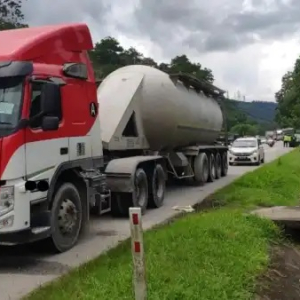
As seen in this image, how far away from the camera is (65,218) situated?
26.6 ft

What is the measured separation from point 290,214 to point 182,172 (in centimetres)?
704

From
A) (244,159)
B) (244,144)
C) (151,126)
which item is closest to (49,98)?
(151,126)

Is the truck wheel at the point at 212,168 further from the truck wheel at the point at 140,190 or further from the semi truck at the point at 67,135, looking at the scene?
the truck wheel at the point at 140,190

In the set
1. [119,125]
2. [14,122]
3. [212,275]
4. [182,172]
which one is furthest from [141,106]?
[212,275]

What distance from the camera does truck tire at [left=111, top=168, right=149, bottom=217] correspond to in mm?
11094

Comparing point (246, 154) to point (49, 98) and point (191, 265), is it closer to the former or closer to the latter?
point (49, 98)

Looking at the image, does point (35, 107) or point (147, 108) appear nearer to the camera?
point (35, 107)

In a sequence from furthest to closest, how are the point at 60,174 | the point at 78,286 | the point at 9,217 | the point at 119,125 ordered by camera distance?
the point at 119,125 → the point at 60,174 → the point at 9,217 → the point at 78,286

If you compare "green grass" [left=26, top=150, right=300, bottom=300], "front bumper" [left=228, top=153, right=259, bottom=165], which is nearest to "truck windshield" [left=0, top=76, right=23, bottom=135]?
"green grass" [left=26, top=150, right=300, bottom=300]

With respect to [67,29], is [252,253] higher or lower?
lower

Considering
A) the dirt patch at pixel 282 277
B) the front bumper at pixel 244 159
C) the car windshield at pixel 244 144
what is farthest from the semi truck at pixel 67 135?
the car windshield at pixel 244 144

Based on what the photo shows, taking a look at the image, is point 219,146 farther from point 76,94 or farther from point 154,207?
point 76,94

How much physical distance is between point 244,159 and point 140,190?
18833 millimetres

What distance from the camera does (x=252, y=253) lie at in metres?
7.38
